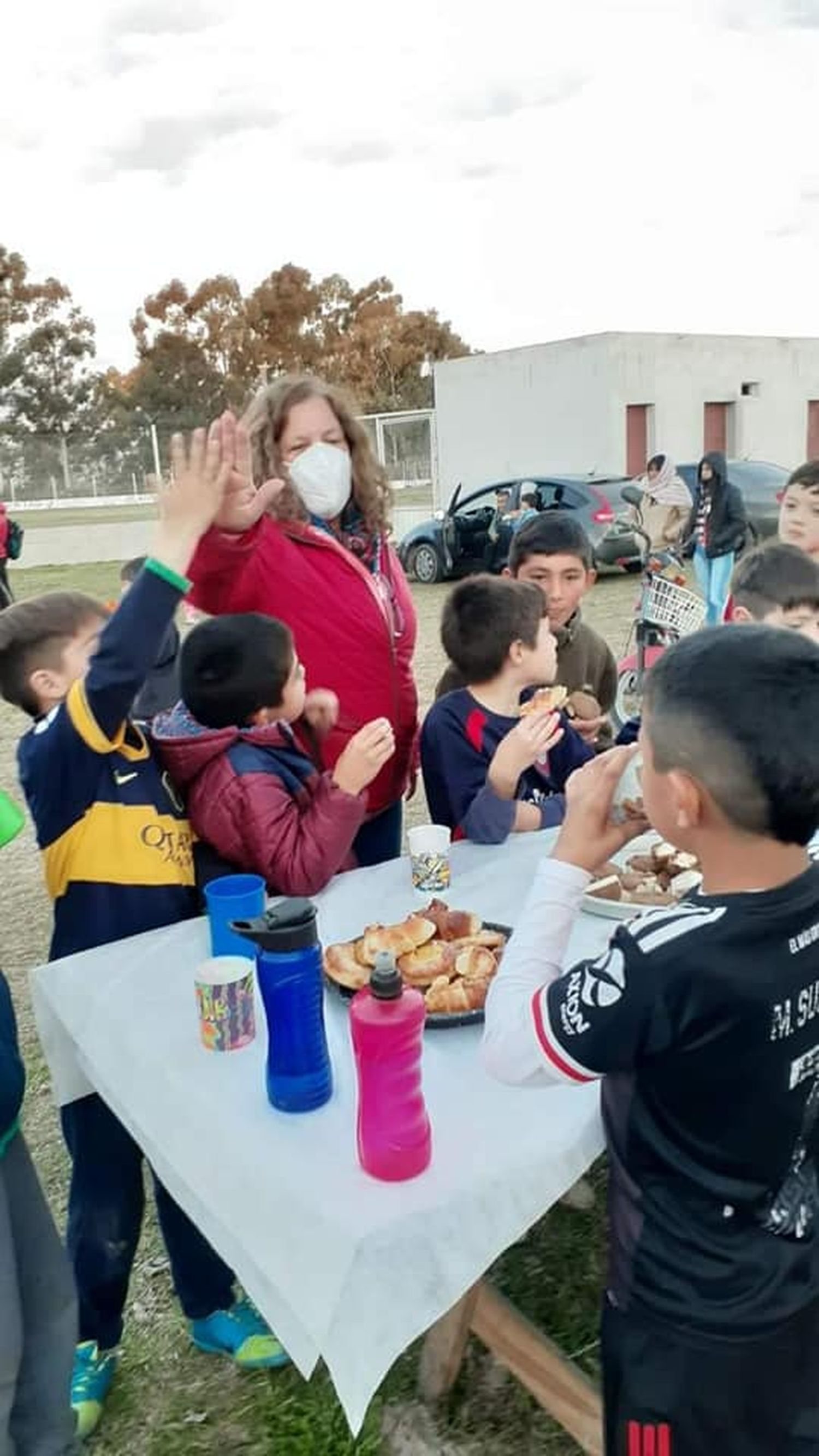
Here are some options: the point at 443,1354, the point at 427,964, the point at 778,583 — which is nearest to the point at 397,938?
the point at 427,964

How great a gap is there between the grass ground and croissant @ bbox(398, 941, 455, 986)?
100 cm

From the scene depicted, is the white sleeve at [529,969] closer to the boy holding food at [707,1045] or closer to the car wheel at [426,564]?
the boy holding food at [707,1045]

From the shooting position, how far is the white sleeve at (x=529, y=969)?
123cm

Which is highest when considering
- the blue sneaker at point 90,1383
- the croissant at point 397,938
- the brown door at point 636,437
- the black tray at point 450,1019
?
the brown door at point 636,437

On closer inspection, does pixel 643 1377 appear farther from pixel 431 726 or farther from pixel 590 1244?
pixel 431 726

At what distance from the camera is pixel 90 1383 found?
82.2 inches

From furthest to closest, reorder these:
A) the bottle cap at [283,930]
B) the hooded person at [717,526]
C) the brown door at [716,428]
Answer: the brown door at [716,428]
the hooded person at [717,526]
the bottle cap at [283,930]

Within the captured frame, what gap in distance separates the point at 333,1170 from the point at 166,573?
3.10 feet

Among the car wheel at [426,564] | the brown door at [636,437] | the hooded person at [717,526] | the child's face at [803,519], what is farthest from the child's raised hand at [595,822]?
the brown door at [636,437]

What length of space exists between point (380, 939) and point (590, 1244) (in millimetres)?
1300

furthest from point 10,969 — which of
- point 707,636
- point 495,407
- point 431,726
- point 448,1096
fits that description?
point 495,407

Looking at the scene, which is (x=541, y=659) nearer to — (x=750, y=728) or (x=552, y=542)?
(x=552, y=542)

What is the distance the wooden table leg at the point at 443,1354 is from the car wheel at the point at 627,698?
253 centimetres

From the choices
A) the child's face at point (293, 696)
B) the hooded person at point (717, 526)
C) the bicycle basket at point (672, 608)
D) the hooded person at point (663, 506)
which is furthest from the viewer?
the hooded person at point (717, 526)
